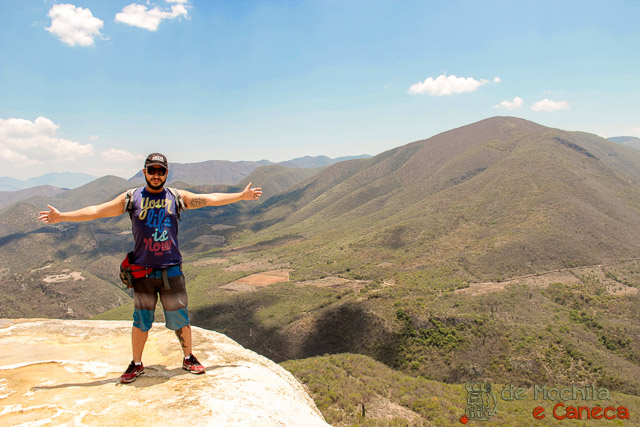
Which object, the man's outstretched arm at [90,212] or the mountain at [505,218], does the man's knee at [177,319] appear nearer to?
the man's outstretched arm at [90,212]

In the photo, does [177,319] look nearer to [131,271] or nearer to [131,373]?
[131,373]

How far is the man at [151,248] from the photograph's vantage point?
5.89m

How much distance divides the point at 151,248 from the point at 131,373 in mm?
2291

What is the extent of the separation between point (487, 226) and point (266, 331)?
210ft

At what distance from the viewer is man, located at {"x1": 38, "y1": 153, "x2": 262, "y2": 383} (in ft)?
19.3

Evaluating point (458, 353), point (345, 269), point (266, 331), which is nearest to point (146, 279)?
point (458, 353)

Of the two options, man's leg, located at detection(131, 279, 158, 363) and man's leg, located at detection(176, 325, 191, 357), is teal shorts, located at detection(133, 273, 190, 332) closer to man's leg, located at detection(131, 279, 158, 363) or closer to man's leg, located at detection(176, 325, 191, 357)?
man's leg, located at detection(131, 279, 158, 363)

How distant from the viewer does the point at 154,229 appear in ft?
19.5

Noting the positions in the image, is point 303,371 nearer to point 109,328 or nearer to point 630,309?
point 109,328

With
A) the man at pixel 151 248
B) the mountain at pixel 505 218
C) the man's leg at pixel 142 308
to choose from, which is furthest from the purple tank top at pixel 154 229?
the mountain at pixel 505 218

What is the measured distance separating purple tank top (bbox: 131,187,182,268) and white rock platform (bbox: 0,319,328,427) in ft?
7.12

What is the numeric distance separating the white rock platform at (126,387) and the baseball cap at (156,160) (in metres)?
3.97

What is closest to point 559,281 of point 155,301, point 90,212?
point 155,301

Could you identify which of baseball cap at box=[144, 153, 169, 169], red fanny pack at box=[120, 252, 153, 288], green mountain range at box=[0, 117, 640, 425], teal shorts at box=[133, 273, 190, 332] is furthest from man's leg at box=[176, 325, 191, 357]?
green mountain range at box=[0, 117, 640, 425]
